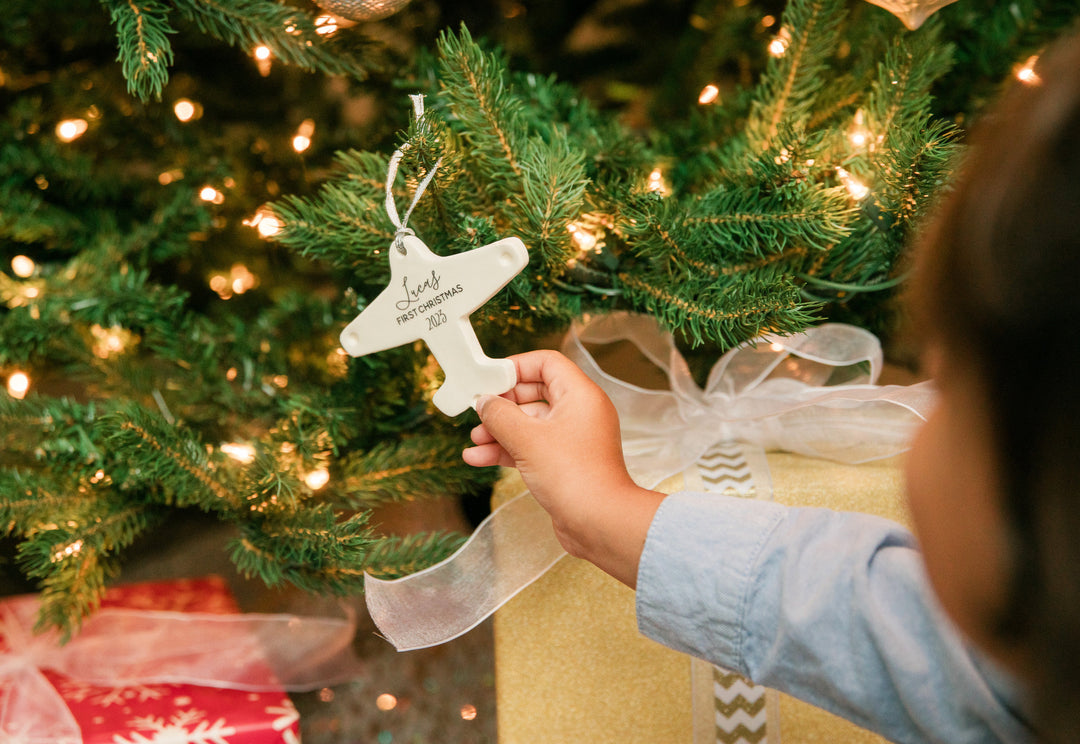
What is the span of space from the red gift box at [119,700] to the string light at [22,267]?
1.07ft

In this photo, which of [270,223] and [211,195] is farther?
[211,195]

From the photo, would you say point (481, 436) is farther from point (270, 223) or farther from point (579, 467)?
point (270, 223)

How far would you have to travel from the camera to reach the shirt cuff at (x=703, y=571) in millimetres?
443

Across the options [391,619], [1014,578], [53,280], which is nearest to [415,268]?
[391,619]

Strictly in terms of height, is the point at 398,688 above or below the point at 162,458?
below

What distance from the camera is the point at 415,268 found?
501 mm

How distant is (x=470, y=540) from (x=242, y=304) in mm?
480

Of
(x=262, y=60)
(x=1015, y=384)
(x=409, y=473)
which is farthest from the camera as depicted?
(x=262, y=60)

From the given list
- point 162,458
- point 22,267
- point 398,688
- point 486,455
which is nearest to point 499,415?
point 486,455

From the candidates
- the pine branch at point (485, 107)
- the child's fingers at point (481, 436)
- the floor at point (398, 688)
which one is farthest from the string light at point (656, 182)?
the floor at point (398, 688)

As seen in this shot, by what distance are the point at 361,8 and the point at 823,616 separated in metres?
0.50

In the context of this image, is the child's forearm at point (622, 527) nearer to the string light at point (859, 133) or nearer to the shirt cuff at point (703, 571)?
the shirt cuff at point (703, 571)

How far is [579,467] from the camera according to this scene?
19.1 inches

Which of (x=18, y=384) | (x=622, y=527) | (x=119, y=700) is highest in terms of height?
(x=622, y=527)
